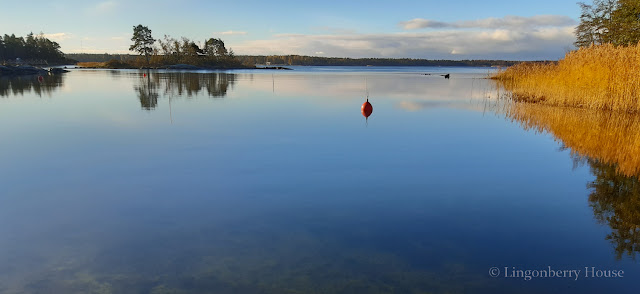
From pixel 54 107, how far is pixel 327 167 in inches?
736

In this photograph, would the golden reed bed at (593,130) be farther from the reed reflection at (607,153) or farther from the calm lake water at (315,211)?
the calm lake water at (315,211)

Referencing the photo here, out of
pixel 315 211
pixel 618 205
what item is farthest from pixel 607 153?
pixel 315 211

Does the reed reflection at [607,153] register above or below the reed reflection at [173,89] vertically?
below

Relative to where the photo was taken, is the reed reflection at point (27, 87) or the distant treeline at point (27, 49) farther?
the distant treeline at point (27, 49)

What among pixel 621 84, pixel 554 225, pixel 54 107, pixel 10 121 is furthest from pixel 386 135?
pixel 54 107

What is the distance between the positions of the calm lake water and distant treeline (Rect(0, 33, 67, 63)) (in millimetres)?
121478

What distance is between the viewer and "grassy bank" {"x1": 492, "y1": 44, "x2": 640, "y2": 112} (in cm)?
1772

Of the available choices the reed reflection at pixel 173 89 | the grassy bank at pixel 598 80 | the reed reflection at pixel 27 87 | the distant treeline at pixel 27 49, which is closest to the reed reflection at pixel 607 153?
the grassy bank at pixel 598 80

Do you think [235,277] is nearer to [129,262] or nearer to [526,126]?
[129,262]

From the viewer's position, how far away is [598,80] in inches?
752

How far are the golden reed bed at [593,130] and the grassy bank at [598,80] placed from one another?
28.6 inches

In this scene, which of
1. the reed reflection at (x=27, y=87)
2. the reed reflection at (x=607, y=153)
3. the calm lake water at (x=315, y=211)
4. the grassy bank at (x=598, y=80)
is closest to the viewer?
the calm lake water at (x=315, y=211)

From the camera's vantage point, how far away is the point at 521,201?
757cm

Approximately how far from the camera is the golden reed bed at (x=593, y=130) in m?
10.8
